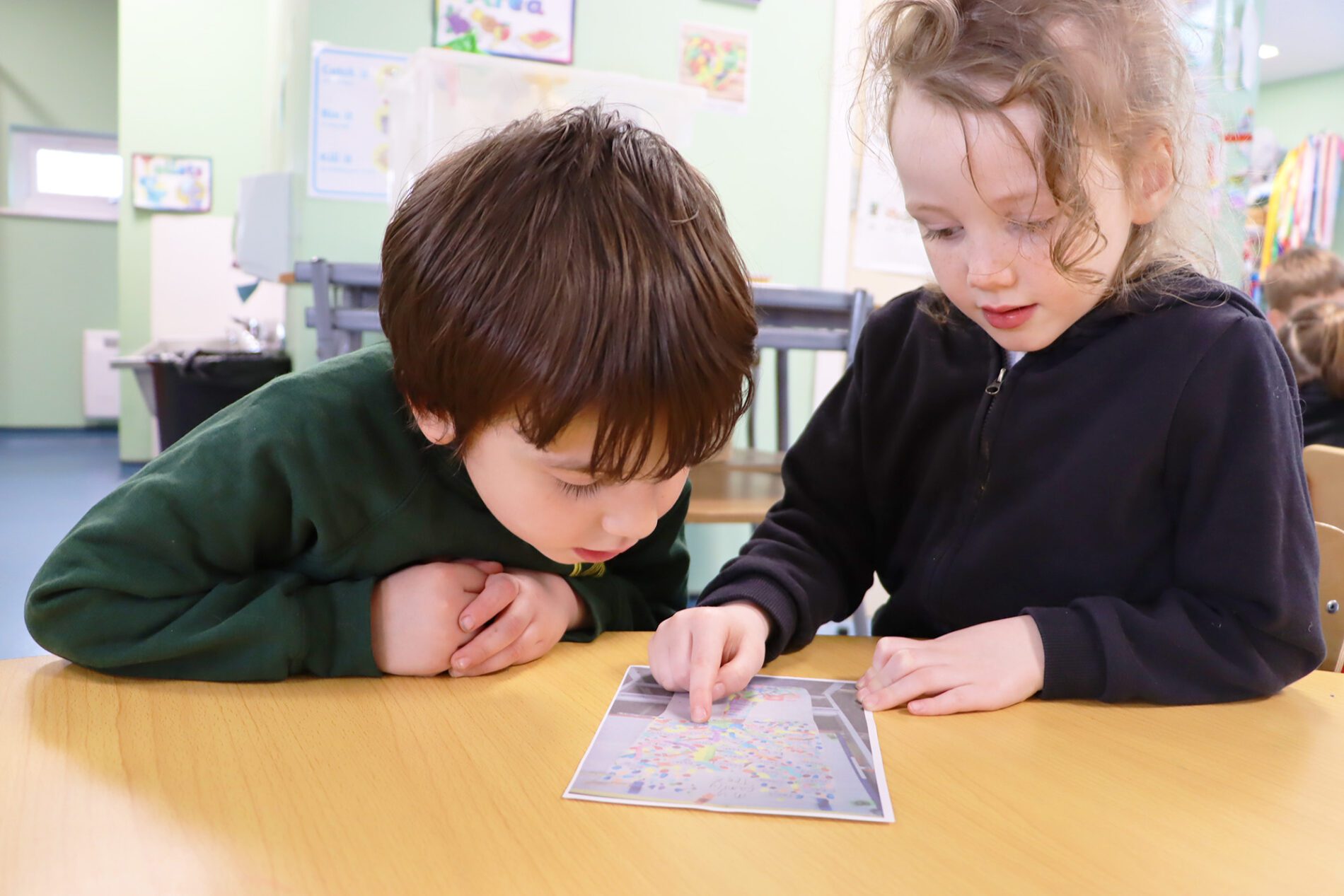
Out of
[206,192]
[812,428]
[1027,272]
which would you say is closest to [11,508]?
[206,192]

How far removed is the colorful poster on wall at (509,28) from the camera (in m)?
2.44

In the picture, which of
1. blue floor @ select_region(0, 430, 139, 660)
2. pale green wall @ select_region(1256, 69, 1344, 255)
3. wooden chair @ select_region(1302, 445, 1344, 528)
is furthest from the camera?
pale green wall @ select_region(1256, 69, 1344, 255)

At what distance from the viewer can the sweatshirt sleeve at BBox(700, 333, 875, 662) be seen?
2.50 ft

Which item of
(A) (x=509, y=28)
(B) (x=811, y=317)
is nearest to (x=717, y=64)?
(A) (x=509, y=28)

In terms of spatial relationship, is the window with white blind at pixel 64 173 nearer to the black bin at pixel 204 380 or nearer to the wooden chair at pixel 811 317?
the black bin at pixel 204 380

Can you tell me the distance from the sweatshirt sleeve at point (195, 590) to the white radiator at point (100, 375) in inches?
252

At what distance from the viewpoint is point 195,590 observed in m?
0.61

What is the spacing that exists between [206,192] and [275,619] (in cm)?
534

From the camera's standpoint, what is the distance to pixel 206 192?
5273 millimetres

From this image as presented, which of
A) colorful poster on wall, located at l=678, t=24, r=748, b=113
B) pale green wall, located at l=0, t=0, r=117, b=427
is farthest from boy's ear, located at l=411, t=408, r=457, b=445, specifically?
pale green wall, located at l=0, t=0, r=117, b=427

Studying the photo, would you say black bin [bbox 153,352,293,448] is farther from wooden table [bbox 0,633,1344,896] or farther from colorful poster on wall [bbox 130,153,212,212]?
wooden table [bbox 0,633,1344,896]

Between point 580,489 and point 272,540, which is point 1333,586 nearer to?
point 580,489

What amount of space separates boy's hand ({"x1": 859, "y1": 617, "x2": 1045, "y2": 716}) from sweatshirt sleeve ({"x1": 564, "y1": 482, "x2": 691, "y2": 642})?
0.71 feet

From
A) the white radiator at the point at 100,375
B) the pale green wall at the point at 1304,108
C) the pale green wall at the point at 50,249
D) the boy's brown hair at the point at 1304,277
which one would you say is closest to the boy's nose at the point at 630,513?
the boy's brown hair at the point at 1304,277
